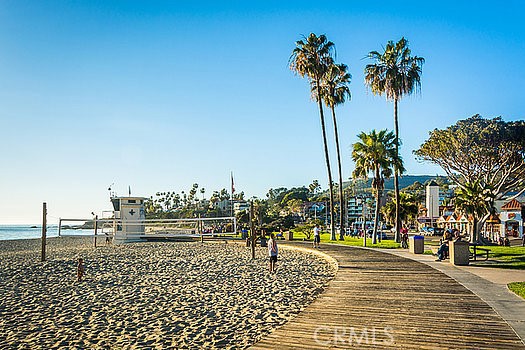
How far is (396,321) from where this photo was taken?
848 centimetres

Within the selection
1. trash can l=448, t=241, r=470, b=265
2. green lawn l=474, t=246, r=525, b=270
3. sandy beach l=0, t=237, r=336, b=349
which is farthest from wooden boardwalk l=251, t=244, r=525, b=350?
green lawn l=474, t=246, r=525, b=270

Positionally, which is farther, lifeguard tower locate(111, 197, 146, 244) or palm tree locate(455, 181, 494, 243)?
lifeguard tower locate(111, 197, 146, 244)

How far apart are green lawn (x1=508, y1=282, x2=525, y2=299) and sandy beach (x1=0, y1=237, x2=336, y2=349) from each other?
487 centimetres

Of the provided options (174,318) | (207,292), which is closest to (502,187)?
(207,292)

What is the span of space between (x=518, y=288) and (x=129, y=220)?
30.6 m

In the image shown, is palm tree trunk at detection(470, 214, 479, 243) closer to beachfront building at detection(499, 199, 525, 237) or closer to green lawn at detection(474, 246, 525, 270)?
green lawn at detection(474, 246, 525, 270)

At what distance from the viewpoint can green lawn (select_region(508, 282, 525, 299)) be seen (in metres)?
11.1

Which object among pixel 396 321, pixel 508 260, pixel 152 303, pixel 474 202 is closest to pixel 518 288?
pixel 396 321

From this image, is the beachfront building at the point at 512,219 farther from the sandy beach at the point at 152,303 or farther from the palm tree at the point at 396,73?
the sandy beach at the point at 152,303

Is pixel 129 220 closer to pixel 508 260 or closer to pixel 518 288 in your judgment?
pixel 508 260

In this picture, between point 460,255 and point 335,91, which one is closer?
point 460,255

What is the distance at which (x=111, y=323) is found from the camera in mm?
9797

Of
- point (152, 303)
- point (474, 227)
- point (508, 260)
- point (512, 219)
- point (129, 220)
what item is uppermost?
point (129, 220)

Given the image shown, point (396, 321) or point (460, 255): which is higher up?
point (460, 255)
